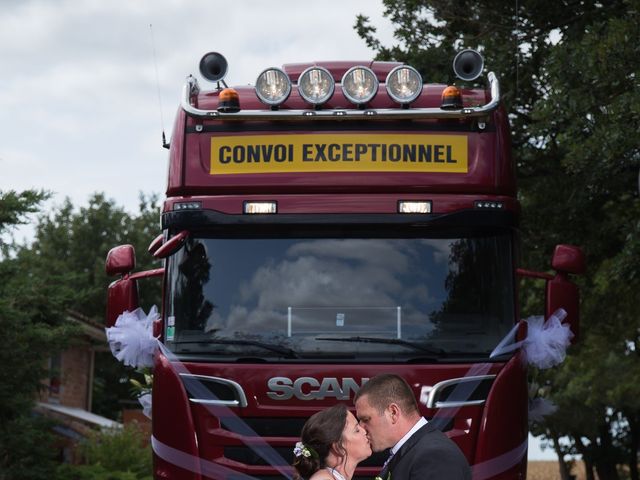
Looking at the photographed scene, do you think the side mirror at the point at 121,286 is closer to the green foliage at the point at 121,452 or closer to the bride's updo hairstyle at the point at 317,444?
the bride's updo hairstyle at the point at 317,444

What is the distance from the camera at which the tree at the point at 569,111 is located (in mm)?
15984

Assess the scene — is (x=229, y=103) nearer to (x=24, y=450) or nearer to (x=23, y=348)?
(x=23, y=348)

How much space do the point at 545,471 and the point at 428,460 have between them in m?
50.9

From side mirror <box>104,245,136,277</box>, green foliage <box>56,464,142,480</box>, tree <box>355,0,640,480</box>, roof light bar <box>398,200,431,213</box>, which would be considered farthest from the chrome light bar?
green foliage <box>56,464,142,480</box>

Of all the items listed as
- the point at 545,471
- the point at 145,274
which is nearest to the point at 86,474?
the point at 145,274

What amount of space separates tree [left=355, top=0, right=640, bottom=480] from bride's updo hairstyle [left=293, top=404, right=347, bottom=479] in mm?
9651

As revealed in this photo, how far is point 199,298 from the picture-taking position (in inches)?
374

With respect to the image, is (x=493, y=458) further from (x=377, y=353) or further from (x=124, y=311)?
(x=124, y=311)

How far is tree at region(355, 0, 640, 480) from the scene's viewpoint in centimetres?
1598

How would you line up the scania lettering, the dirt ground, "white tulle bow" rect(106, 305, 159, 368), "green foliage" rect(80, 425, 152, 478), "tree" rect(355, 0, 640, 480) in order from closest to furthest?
the scania lettering, "white tulle bow" rect(106, 305, 159, 368), "tree" rect(355, 0, 640, 480), "green foliage" rect(80, 425, 152, 478), the dirt ground

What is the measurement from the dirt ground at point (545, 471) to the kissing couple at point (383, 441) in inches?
1525

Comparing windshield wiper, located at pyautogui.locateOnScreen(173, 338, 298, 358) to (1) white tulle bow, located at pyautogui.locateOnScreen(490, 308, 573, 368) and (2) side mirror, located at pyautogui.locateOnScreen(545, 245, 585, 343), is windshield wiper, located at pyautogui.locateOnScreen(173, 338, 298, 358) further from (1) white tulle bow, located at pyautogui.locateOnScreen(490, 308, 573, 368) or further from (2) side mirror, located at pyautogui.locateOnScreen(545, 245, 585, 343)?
(2) side mirror, located at pyautogui.locateOnScreen(545, 245, 585, 343)

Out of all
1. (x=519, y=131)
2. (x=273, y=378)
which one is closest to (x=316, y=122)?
(x=273, y=378)

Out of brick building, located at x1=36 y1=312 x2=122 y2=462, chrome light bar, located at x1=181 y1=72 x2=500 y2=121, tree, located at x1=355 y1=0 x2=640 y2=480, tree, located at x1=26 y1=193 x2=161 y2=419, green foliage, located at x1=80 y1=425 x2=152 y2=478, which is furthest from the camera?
tree, located at x1=26 y1=193 x2=161 y2=419
